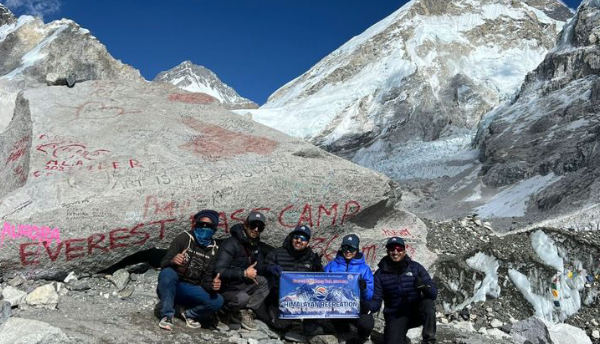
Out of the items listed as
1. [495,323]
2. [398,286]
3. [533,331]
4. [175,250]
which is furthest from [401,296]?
[495,323]

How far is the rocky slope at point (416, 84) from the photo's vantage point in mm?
110625

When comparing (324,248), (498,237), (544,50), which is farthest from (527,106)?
(544,50)

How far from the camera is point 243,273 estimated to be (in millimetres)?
6445

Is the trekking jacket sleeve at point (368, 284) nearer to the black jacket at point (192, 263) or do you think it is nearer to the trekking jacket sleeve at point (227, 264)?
the trekking jacket sleeve at point (227, 264)

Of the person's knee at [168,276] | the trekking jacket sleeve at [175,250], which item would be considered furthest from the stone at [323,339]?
the trekking jacket sleeve at [175,250]

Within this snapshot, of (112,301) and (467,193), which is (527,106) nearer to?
(467,193)

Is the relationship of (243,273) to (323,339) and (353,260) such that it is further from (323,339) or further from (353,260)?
(353,260)

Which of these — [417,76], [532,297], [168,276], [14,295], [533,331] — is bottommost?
[533,331]

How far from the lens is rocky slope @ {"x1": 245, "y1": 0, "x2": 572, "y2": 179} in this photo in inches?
4355

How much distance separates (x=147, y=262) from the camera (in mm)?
8703

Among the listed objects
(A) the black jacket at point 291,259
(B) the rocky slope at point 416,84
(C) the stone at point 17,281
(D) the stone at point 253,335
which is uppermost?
(B) the rocky slope at point 416,84

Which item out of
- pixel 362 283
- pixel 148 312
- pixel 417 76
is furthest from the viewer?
pixel 417 76

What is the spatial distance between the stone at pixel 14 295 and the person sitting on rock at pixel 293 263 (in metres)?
3.38

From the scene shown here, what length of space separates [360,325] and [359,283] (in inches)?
22.7
